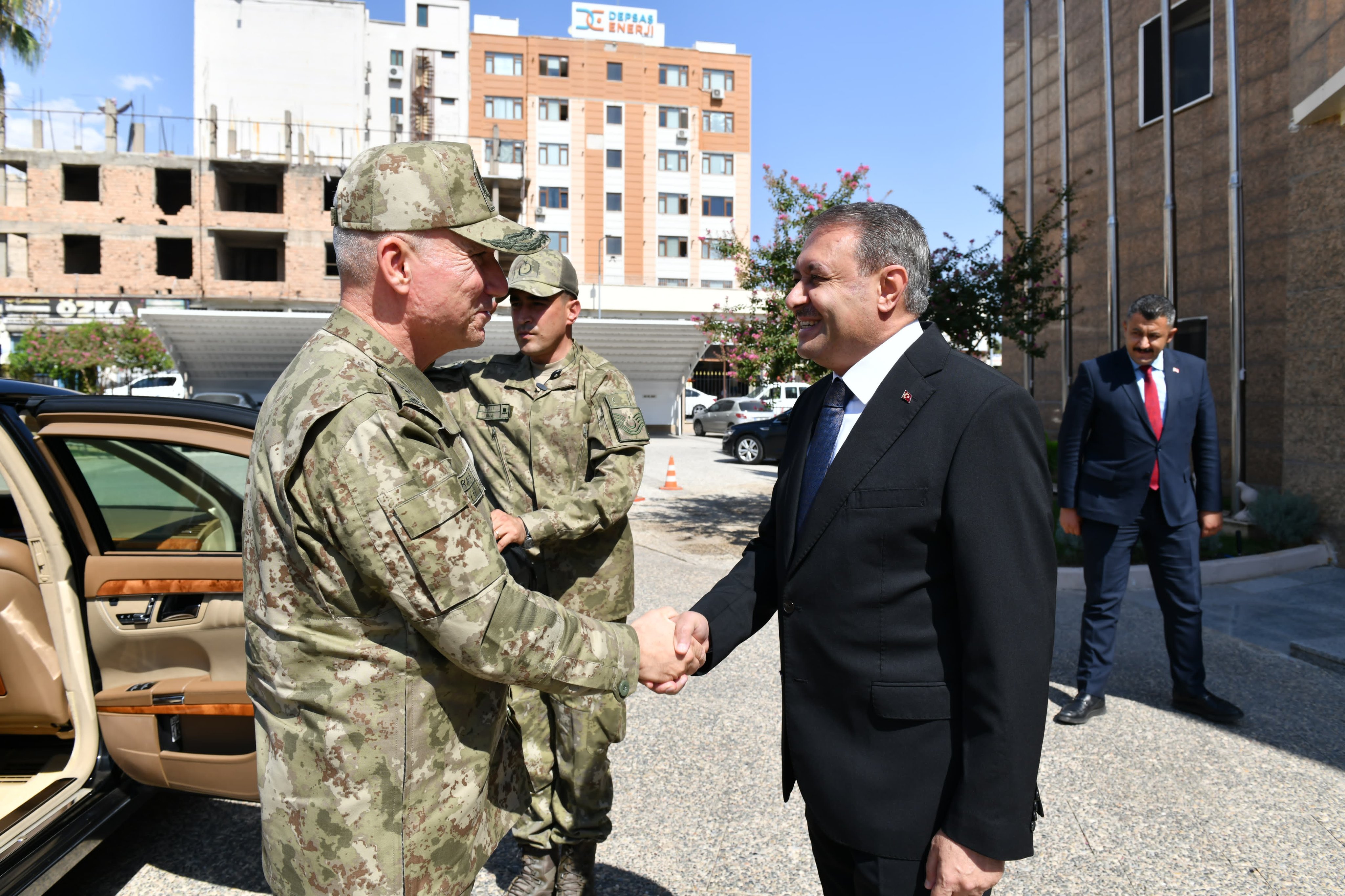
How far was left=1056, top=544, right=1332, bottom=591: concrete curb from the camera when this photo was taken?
724 centimetres

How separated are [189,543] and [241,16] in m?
50.9

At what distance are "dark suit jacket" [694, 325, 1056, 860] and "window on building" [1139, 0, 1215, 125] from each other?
11.9 m

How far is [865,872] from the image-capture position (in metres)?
1.81

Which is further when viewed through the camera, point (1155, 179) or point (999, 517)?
point (1155, 179)

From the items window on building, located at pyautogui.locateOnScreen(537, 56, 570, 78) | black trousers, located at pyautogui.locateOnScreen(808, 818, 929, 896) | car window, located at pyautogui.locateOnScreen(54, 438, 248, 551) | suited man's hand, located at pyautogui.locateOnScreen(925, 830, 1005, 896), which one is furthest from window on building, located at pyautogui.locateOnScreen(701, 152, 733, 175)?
suited man's hand, located at pyautogui.locateOnScreen(925, 830, 1005, 896)

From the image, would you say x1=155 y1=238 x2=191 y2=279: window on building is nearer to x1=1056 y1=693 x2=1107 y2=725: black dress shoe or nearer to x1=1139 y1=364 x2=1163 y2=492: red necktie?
x1=1139 y1=364 x2=1163 y2=492: red necktie

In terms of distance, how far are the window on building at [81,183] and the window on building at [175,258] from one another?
11.2 feet

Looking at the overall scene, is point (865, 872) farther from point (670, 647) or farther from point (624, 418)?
point (624, 418)

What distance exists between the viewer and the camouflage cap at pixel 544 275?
3.04m

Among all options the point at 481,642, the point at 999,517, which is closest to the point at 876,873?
the point at 999,517

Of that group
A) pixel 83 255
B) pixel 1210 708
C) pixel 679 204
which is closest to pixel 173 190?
pixel 83 255

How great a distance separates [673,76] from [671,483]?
43.9 metres

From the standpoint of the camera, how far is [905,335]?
198 cm

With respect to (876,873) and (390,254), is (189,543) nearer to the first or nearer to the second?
(390,254)
